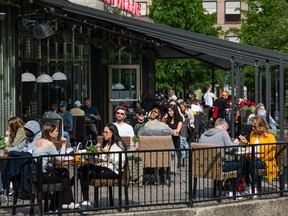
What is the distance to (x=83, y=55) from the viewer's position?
27219mm

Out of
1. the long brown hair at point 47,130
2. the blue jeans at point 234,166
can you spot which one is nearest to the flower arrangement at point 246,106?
the blue jeans at point 234,166

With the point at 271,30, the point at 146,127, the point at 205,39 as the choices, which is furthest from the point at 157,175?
the point at 271,30

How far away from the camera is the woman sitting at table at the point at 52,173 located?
1163 cm

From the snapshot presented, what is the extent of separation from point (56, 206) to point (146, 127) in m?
4.94

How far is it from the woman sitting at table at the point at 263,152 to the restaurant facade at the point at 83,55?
2843 mm

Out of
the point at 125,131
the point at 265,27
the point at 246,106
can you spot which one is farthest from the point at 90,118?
the point at 265,27

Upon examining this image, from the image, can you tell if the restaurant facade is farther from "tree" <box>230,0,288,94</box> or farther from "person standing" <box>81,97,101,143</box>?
"tree" <box>230,0,288,94</box>

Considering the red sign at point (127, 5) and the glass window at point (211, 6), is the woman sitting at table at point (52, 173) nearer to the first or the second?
the red sign at point (127, 5)

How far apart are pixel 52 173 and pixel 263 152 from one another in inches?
157

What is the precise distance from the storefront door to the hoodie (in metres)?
15.2

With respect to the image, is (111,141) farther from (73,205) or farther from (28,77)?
(28,77)

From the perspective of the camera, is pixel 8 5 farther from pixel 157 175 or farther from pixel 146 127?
pixel 157 175

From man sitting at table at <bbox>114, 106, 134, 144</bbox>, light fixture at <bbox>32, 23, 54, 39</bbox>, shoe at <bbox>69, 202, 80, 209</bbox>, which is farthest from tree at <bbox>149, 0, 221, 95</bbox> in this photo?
shoe at <bbox>69, 202, 80, 209</bbox>

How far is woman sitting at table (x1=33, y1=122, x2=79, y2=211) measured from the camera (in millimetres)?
11633
